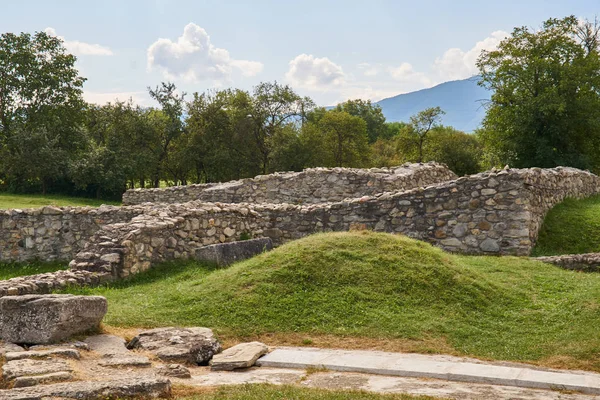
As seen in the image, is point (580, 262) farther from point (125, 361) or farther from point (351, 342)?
point (125, 361)

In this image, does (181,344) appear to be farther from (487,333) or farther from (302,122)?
(302,122)

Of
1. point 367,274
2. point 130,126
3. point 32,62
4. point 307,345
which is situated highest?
point 32,62

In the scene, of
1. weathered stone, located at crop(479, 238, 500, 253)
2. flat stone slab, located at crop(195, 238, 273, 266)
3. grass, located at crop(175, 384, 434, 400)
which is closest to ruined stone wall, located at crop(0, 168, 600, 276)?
weathered stone, located at crop(479, 238, 500, 253)

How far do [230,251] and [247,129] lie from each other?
34.0 m

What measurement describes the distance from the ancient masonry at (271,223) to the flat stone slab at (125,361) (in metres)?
4.26

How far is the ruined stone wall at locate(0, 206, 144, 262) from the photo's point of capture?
Result: 667 inches

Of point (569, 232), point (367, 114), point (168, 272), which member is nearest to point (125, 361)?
point (168, 272)

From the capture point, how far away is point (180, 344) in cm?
819

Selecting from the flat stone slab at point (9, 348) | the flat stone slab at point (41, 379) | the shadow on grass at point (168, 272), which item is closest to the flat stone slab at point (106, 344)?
the flat stone slab at point (9, 348)

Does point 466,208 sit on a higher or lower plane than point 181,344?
higher

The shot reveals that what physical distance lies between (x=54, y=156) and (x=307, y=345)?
3029cm

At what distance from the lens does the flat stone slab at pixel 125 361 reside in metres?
7.27

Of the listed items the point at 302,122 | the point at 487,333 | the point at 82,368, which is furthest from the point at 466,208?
the point at 302,122

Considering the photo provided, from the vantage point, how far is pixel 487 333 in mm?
8875
